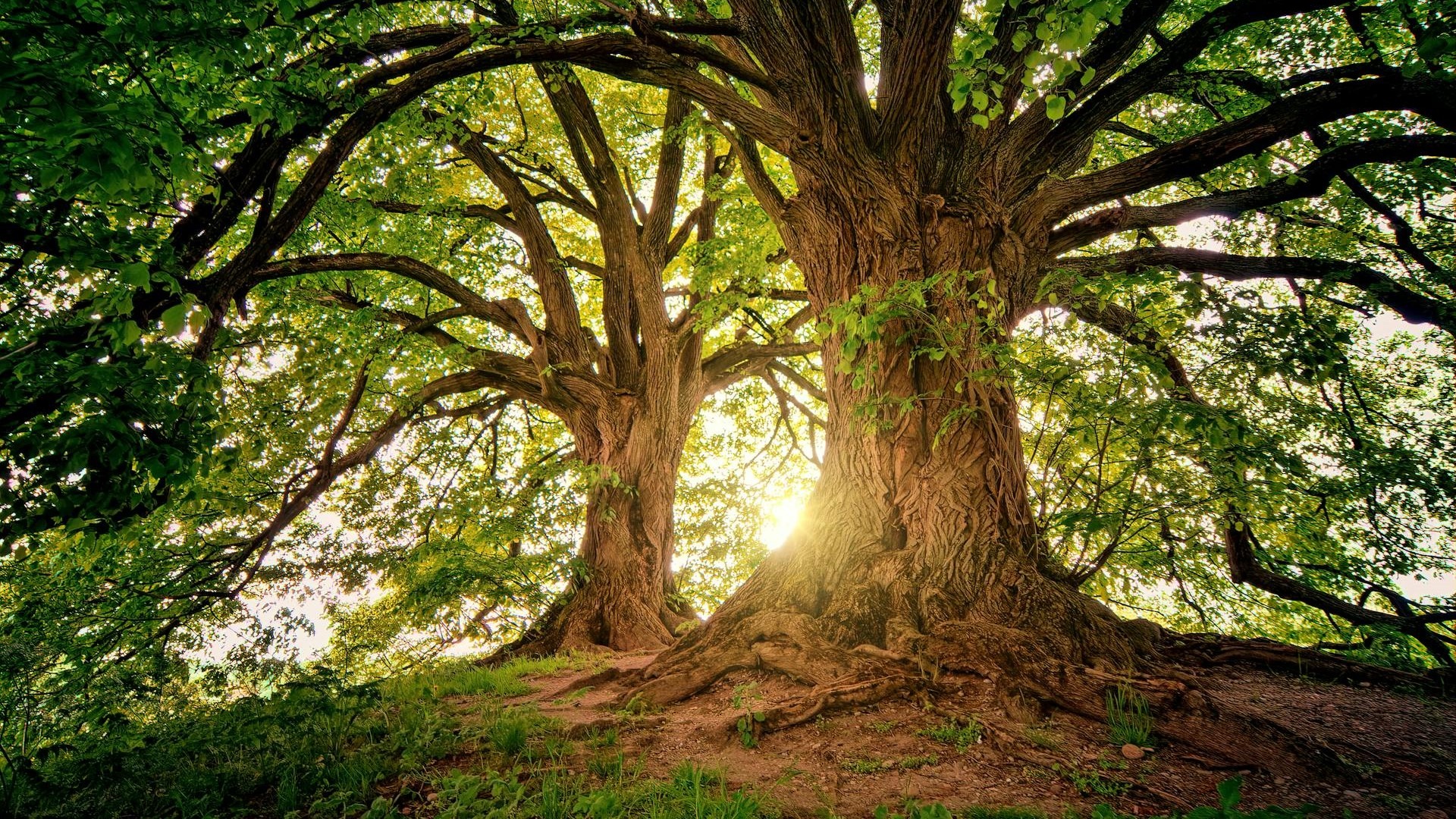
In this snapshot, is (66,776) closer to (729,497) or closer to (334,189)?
(334,189)

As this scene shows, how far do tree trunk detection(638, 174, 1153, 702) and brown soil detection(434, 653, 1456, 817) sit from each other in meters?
0.30

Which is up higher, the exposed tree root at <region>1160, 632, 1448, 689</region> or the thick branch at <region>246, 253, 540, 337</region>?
the thick branch at <region>246, 253, 540, 337</region>

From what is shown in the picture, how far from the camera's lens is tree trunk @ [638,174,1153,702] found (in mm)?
3420

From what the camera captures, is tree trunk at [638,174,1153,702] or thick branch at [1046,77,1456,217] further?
thick branch at [1046,77,1456,217]

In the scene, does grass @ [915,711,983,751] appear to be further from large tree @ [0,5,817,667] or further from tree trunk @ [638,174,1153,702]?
large tree @ [0,5,817,667]

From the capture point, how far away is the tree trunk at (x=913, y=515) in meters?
3.42

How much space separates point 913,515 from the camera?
156 inches

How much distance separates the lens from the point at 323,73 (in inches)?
134

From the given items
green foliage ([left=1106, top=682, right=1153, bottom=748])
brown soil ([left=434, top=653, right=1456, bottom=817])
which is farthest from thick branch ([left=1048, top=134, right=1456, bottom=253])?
green foliage ([left=1106, top=682, right=1153, bottom=748])

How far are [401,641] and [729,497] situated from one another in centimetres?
534

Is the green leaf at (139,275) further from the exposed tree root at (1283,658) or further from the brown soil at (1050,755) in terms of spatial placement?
the exposed tree root at (1283,658)

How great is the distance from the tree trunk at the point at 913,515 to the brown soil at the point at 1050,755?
30 cm

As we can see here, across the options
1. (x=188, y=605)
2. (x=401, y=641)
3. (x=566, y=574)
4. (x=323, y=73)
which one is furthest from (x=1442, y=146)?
(x=401, y=641)

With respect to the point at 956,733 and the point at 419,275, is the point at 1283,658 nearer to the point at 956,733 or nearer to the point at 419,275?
the point at 956,733
